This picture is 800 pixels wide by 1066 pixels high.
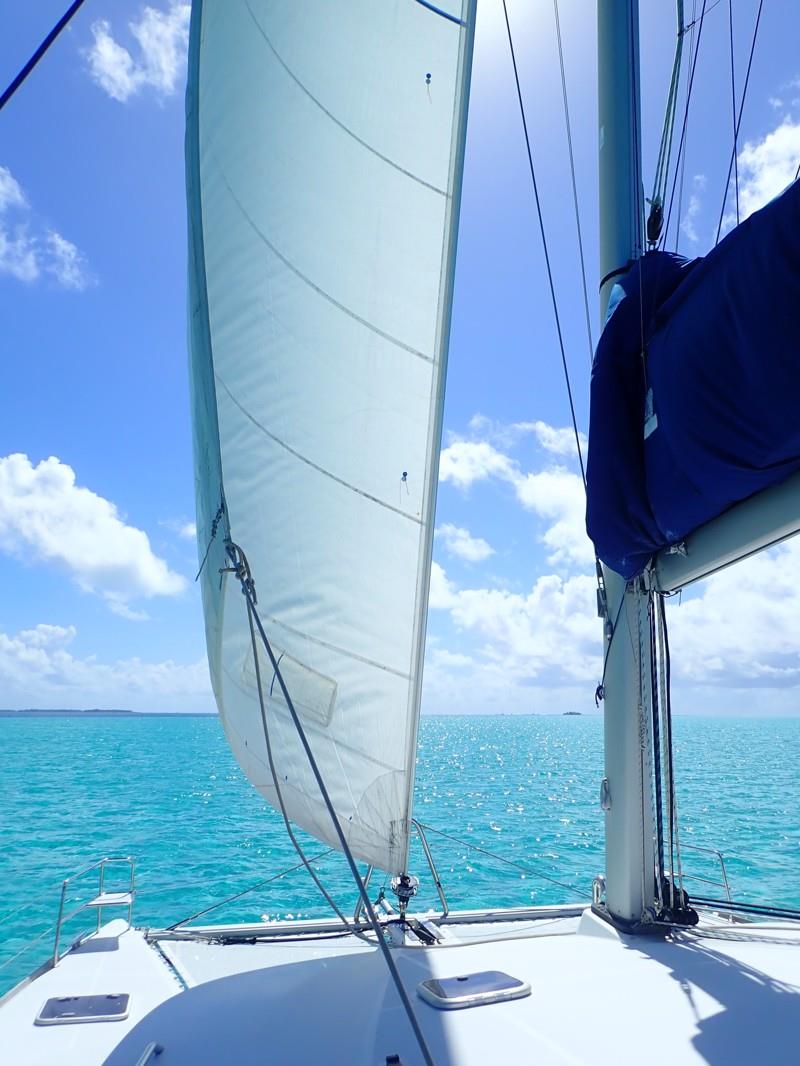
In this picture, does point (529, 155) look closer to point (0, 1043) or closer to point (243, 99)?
point (243, 99)

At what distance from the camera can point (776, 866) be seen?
1227 cm

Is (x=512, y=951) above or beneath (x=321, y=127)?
beneath

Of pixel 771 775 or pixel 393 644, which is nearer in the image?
pixel 393 644

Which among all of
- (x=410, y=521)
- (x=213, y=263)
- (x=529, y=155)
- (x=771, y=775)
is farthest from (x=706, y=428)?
(x=771, y=775)

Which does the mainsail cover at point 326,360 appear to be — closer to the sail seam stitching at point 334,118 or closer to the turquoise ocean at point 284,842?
the sail seam stitching at point 334,118

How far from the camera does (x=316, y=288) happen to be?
3.37 m

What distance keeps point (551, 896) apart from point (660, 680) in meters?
8.12

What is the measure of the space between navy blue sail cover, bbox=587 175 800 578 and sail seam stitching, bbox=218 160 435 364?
1160mm

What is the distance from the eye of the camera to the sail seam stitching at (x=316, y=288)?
3.12 meters

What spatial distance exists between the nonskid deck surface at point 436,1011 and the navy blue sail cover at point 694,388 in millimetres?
1544

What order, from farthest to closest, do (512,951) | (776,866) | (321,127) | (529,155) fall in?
(776,866) < (529,155) < (321,127) < (512,951)

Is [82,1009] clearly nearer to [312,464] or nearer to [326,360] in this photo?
[312,464]

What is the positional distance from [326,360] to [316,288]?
35 centimetres

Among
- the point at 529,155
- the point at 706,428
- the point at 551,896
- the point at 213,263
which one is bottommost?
the point at 551,896
